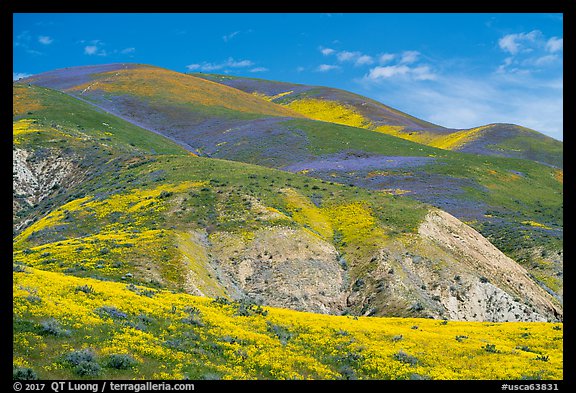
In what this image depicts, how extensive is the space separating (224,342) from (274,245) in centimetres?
2473

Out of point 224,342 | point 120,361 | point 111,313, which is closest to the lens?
point 120,361

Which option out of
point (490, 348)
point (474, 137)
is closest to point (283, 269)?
point (490, 348)

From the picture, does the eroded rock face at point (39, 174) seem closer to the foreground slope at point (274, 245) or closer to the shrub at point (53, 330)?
the foreground slope at point (274, 245)

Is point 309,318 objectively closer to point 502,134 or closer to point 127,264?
point 127,264

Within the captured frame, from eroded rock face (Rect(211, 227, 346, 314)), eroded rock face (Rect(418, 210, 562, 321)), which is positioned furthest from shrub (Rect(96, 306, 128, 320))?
eroded rock face (Rect(418, 210, 562, 321))

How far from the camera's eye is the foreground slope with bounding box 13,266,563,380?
70.2 ft

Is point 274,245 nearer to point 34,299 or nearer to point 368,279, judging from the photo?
point 368,279

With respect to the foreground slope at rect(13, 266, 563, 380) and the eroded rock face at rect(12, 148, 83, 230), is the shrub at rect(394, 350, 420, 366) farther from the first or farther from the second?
the eroded rock face at rect(12, 148, 83, 230)

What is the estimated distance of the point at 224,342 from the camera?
26375 mm

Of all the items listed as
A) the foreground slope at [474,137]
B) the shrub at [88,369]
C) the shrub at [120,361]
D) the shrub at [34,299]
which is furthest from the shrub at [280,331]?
the foreground slope at [474,137]

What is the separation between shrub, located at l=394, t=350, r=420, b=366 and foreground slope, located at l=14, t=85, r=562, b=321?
14.9 meters

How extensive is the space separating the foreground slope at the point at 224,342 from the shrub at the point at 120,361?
0.04m

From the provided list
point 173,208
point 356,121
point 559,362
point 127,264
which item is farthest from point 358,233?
point 356,121
